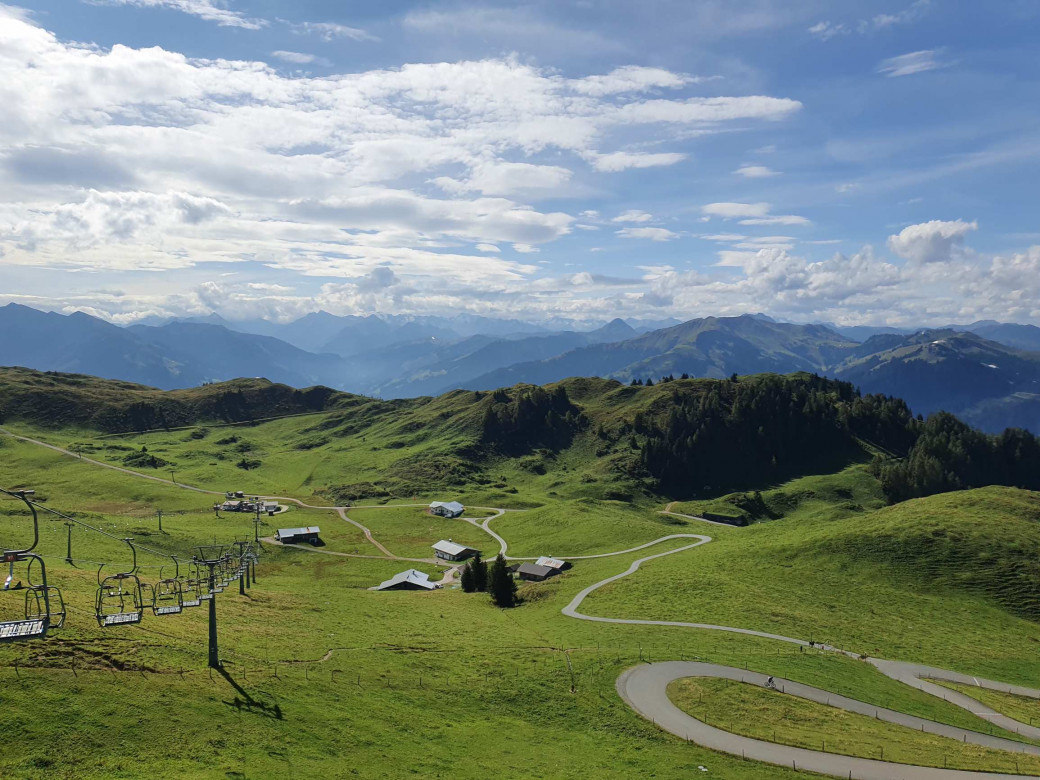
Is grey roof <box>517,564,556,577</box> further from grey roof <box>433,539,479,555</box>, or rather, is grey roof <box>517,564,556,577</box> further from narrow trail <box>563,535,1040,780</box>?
narrow trail <box>563,535,1040,780</box>

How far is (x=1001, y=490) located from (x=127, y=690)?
14405 centimetres

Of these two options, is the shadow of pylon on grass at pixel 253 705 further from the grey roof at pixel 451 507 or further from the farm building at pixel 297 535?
the grey roof at pixel 451 507

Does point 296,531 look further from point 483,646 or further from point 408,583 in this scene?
point 483,646

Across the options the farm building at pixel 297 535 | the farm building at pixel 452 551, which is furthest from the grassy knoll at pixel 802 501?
the farm building at pixel 297 535

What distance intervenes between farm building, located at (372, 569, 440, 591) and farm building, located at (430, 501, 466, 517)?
5556 cm

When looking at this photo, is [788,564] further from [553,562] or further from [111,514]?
[111,514]

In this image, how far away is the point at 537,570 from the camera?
104 metres

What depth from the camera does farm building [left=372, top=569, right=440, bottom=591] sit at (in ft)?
324

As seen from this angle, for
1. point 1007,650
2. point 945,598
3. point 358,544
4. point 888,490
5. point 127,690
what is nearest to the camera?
point 127,690

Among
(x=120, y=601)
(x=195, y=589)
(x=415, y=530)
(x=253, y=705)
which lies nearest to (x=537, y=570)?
(x=415, y=530)

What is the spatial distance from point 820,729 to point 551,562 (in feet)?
215

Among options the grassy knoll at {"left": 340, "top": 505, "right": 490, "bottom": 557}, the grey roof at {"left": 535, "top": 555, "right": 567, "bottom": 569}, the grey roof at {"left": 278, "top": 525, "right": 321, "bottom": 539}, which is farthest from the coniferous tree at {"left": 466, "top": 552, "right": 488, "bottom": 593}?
the grey roof at {"left": 278, "top": 525, "right": 321, "bottom": 539}

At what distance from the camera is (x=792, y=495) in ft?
598

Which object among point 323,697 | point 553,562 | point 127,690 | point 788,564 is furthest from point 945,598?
point 127,690
